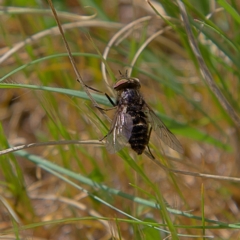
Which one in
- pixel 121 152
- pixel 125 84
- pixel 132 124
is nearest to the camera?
pixel 121 152

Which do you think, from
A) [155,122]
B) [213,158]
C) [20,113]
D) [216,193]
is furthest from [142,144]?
[20,113]

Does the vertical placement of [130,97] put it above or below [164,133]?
above

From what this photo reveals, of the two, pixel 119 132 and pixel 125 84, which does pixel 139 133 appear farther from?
pixel 125 84

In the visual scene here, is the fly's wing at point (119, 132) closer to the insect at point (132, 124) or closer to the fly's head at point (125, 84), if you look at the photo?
the insect at point (132, 124)

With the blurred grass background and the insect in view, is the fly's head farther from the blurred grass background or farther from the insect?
the blurred grass background

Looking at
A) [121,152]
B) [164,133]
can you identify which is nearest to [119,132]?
[121,152]

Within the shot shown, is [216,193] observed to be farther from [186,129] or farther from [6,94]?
[6,94]
